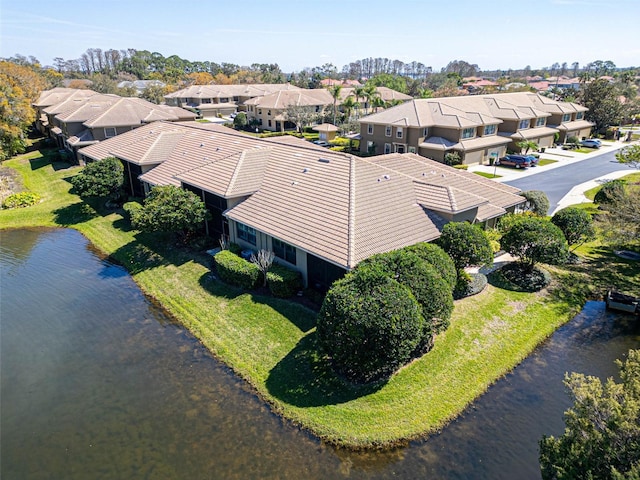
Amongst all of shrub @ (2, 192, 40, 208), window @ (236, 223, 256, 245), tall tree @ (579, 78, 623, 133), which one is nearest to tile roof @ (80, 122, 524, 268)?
window @ (236, 223, 256, 245)

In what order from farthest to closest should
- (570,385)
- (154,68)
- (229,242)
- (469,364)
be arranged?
(154,68) < (229,242) < (469,364) < (570,385)

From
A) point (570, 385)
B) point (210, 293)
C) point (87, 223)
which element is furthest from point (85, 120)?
point (570, 385)

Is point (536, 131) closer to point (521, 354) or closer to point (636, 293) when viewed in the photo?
point (636, 293)

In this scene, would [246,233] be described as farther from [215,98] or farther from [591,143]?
[215,98]

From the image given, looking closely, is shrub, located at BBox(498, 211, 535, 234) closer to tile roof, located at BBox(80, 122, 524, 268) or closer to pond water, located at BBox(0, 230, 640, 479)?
tile roof, located at BBox(80, 122, 524, 268)

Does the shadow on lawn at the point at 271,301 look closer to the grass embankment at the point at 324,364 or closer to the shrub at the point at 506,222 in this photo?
the grass embankment at the point at 324,364

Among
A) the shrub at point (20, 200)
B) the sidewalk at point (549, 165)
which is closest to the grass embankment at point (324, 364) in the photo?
the shrub at point (20, 200)
